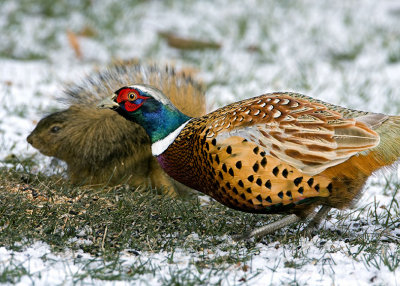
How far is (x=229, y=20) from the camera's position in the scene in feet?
29.9

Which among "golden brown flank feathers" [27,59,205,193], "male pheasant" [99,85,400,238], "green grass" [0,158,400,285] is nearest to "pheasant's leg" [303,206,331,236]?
"green grass" [0,158,400,285]

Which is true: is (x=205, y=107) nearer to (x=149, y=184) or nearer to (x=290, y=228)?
(x=149, y=184)

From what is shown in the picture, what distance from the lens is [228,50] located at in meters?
8.35

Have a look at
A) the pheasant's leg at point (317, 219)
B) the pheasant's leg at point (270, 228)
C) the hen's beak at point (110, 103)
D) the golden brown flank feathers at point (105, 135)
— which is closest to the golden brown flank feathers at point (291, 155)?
the pheasant's leg at point (270, 228)

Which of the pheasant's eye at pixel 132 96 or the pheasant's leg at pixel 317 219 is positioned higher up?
the pheasant's eye at pixel 132 96

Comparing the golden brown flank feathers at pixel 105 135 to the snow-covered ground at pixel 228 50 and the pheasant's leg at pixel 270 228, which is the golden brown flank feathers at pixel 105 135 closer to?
the snow-covered ground at pixel 228 50

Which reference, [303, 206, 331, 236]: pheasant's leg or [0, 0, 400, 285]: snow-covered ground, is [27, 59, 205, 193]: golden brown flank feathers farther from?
[303, 206, 331, 236]: pheasant's leg

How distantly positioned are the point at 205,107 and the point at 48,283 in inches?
95.2

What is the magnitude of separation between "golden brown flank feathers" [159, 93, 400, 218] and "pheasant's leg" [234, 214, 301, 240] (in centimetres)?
13

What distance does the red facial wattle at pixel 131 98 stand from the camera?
3.94m

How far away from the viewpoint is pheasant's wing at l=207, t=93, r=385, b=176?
3.46 m

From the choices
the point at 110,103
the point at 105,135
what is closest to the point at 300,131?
the point at 110,103

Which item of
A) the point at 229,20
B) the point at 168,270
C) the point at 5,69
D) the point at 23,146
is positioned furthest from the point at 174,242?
the point at 229,20

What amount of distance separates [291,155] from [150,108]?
1.03 m
